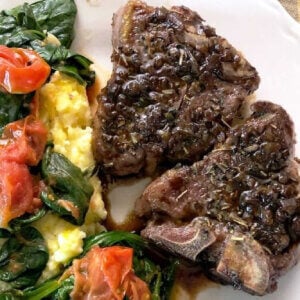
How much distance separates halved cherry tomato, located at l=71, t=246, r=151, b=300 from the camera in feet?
17.6

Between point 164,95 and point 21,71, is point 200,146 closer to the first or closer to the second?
point 164,95

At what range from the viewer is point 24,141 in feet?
18.5

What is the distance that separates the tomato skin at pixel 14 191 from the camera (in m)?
5.41

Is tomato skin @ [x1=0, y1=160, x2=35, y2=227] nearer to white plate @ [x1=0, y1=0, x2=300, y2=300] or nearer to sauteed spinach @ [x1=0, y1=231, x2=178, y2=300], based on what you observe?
sauteed spinach @ [x1=0, y1=231, x2=178, y2=300]

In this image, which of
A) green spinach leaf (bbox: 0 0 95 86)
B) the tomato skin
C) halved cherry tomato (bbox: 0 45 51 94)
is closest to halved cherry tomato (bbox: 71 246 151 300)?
the tomato skin

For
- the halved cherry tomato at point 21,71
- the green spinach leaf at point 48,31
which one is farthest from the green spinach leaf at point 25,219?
the green spinach leaf at point 48,31

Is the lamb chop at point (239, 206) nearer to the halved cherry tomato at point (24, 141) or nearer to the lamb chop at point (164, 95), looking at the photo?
the lamb chop at point (164, 95)

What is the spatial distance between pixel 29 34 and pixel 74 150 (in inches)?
47.2

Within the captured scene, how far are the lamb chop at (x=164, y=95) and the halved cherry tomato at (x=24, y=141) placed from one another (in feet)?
1.65

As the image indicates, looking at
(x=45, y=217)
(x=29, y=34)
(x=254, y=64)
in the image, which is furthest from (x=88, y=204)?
(x=254, y=64)

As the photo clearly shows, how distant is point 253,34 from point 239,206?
73.2 inches

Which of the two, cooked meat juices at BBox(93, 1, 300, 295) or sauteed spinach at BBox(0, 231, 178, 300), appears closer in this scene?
cooked meat juices at BBox(93, 1, 300, 295)

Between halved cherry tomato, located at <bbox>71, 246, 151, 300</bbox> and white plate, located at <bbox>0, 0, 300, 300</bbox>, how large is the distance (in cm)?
199

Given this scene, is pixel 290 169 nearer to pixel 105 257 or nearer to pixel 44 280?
pixel 105 257
